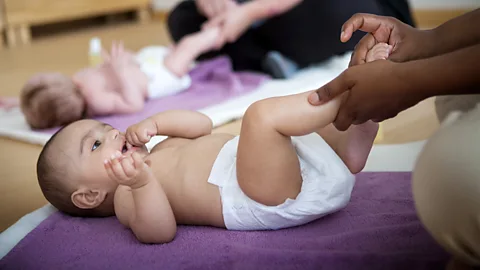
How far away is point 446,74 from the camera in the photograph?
590 mm

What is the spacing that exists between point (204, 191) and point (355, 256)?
0.85ft

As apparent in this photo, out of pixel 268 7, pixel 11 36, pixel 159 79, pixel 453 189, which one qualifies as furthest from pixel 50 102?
pixel 11 36

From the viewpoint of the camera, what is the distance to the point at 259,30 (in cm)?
182

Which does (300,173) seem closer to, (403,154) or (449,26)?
(449,26)

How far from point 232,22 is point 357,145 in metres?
0.96

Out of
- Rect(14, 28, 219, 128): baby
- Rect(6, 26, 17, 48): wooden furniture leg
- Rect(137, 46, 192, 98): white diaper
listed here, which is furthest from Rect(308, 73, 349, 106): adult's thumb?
Rect(6, 26, 17, 48): wooden furniture leg

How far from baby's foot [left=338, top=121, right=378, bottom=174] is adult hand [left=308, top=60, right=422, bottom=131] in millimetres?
176

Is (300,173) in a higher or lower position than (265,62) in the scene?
higher

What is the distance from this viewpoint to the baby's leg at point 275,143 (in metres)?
0.73

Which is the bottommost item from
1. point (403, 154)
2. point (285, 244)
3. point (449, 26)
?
point (403, 154)

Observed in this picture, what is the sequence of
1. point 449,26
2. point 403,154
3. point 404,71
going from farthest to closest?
point 403,154 → point 449,26 → point 404,71

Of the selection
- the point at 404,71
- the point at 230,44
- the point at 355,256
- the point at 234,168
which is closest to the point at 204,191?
the point at 234,168

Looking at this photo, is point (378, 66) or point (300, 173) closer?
point (378, 66)

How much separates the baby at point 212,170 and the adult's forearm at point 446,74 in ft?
0.38
